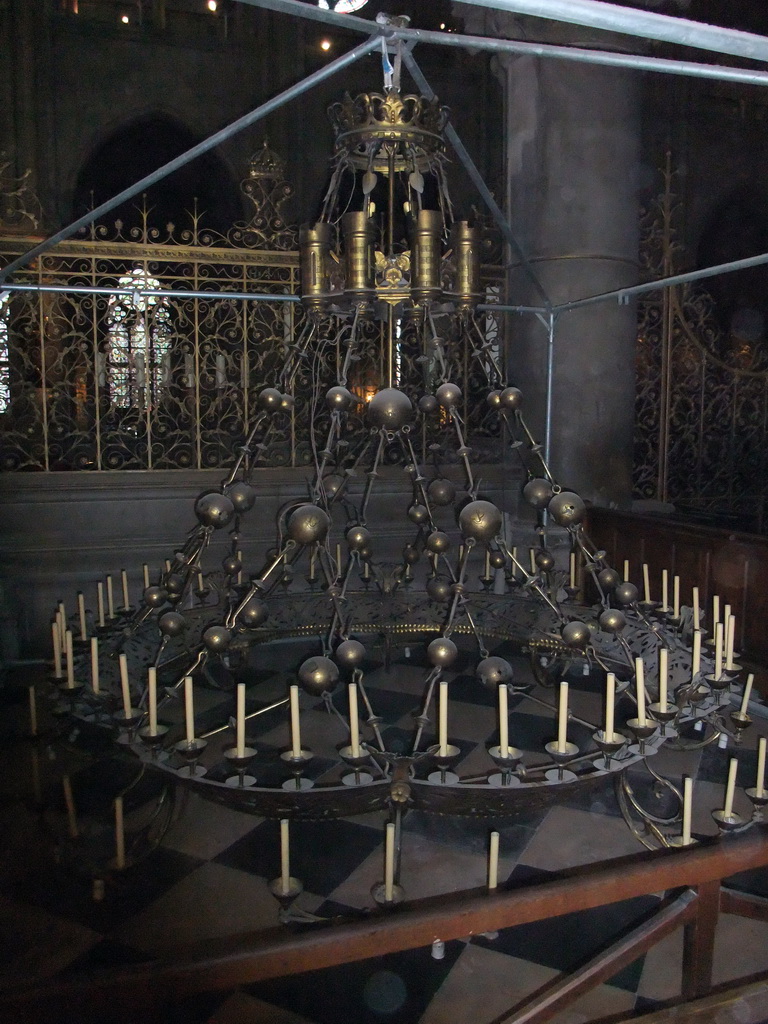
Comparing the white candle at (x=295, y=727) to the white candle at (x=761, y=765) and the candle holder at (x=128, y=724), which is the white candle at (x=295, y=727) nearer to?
the candle holder at (x=128, y=724)

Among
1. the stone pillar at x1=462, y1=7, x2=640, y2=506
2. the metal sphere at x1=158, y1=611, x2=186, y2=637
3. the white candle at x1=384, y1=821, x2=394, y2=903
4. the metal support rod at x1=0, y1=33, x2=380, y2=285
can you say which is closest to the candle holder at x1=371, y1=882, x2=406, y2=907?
the white candle at x1=384, y1=821, x2=394, y2=903

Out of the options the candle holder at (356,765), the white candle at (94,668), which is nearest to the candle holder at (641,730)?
the candle holder at (356,765)

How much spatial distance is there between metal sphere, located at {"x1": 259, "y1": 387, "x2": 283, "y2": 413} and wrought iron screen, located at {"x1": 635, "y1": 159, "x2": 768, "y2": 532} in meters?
4.23

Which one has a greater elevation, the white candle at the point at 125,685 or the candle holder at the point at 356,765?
the white candle at the point at 125,685

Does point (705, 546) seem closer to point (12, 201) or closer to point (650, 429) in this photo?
point (650, 429)

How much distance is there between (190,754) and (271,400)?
4.22 feet

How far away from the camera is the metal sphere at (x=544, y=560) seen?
2896 mm

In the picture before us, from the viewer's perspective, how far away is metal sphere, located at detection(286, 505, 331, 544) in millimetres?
2268

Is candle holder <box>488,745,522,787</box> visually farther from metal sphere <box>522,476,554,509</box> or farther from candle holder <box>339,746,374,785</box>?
metal sphere <box>522,476,554,509</box>

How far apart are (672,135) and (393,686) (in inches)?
367

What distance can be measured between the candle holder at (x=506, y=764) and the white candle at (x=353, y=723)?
36cm

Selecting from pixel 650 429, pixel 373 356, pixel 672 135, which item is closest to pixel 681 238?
pixel 672 135

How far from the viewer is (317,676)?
2.17 metres

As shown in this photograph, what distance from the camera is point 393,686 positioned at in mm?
4652
